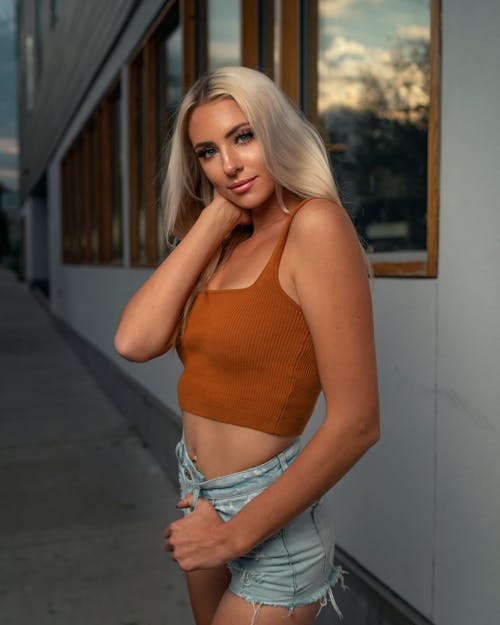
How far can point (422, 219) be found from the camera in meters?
4.42

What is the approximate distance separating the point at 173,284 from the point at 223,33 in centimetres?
333

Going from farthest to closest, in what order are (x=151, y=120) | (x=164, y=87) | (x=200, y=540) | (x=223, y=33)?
(x=151, y=120) < (x=164, y=87) < (x=223, y=33) < (x=200, y=540)

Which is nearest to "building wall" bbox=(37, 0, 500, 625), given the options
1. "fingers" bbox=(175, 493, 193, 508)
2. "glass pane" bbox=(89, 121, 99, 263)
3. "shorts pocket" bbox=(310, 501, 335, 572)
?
"shorts pocket" bbox=(310, 501, 335, 572)

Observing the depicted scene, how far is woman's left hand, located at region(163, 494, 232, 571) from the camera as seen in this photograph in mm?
1433

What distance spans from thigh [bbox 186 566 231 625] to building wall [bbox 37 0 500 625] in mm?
768

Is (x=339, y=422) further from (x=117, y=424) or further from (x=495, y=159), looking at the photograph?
(x=117, y=424)

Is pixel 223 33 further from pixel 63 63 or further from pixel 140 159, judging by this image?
pixel 63 63

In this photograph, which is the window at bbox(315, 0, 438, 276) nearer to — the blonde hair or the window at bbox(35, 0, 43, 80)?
the blonde hair

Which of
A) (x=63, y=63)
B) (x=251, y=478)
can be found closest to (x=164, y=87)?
(x=251, y=478)

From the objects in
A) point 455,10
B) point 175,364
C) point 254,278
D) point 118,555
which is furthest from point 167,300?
point 175,364

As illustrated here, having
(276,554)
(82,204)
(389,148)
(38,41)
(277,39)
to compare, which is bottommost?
(276,554)

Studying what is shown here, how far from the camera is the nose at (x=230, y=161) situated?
5.18 feet

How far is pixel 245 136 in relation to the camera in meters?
1.58

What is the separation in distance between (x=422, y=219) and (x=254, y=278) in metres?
3.06
